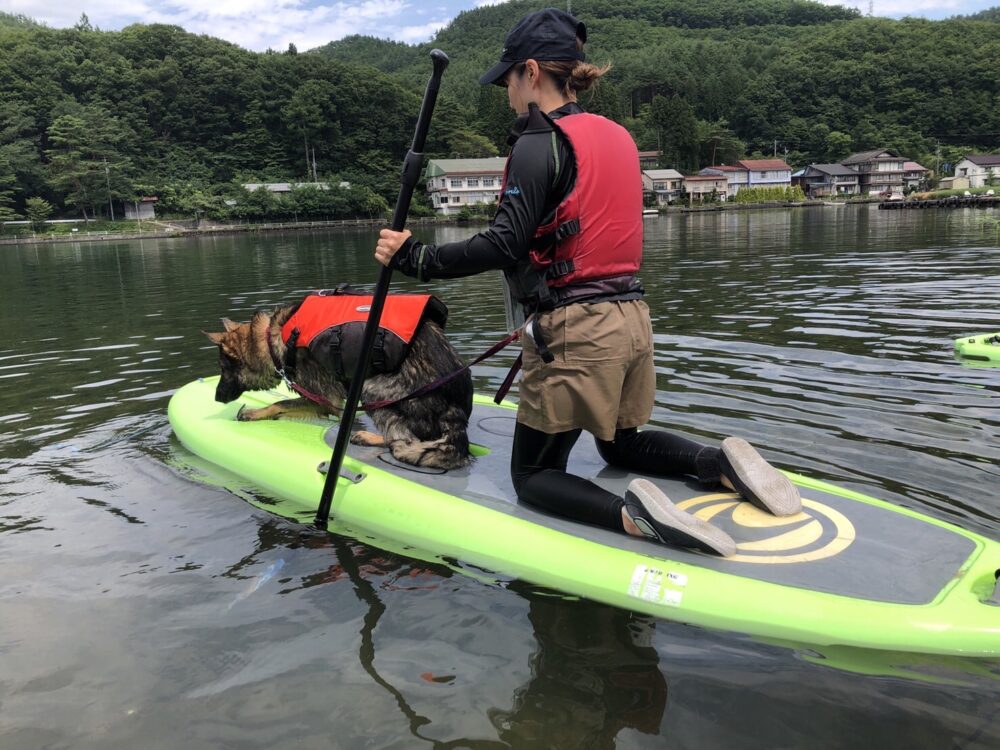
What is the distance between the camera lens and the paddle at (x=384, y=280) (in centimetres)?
419

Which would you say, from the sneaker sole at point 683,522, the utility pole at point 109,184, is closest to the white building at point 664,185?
the utility pole at point 109,184

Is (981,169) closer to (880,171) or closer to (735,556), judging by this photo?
(880,171)

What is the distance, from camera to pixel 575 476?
14.8 ft

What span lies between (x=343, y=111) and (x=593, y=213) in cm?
15410

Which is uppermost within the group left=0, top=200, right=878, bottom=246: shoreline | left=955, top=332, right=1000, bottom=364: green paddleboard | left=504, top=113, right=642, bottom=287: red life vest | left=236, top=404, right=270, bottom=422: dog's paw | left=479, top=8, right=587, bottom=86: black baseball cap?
left=0, top=200, right=878, bottom=246: shoreline

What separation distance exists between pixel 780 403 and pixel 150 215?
385 ft

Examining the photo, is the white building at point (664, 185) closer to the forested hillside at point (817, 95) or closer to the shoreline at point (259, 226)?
the shoreline at point (259, 226)

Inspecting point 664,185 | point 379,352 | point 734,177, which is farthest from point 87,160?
point 379,352

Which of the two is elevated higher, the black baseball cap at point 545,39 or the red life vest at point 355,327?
the black baseball cap at point 545,39

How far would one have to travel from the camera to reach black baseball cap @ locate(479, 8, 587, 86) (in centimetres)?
381

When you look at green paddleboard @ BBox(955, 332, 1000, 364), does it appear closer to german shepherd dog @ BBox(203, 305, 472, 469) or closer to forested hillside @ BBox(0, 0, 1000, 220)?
german shepherd dog @ BBox(203, 305, 472, 469)

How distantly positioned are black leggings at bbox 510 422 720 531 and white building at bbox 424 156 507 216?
379 ft

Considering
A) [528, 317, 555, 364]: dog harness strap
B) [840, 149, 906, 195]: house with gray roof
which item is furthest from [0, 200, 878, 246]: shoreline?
[528, 317, 555, 364]: dog harness strap

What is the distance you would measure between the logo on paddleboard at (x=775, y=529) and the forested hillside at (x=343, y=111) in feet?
365
